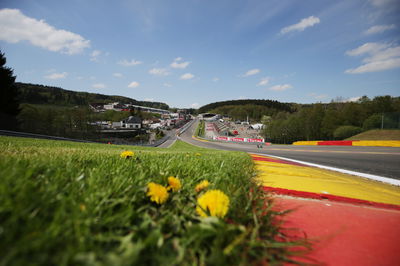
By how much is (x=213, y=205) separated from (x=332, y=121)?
64293 millimetres

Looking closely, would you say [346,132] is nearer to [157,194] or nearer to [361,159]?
[361,159]

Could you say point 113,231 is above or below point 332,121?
below

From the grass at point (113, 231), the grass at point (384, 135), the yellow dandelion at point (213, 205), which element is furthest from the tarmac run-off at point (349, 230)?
the grass at point (384, 135)

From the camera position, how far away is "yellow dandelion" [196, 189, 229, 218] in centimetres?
75

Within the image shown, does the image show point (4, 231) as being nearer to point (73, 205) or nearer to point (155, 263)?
point (73, 205)

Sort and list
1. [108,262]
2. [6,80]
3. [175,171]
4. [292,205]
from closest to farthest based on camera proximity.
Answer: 1. [108,262]
2. [292,205]
3. [175,171]
4. [6,80]

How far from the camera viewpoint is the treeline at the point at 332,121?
43094 mm

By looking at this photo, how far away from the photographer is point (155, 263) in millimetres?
488

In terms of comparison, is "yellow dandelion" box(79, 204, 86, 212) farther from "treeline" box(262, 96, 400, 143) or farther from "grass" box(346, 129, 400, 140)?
"treeline" box(262, 96, 400, 143)

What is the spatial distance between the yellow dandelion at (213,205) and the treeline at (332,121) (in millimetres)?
45545

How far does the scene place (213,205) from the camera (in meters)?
0.76

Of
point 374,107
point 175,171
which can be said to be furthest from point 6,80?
point 374,107

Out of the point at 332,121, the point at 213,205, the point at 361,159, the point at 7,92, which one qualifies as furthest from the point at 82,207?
the point at 332,121

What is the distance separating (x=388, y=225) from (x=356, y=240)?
42 centimetres
